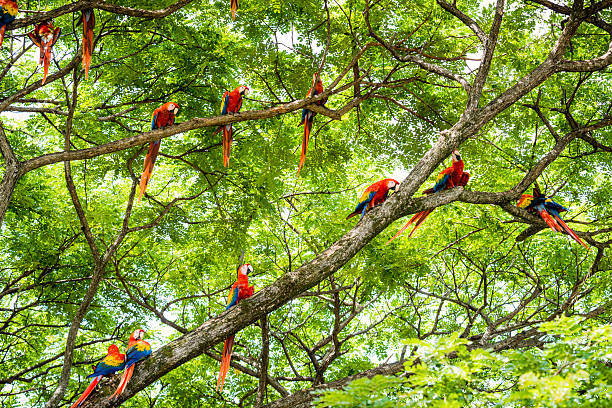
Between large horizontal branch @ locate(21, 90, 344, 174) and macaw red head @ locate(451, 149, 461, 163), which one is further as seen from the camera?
macaw red head @ locate(451, 149, 461, 163)

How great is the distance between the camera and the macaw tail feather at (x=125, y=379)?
2.92m

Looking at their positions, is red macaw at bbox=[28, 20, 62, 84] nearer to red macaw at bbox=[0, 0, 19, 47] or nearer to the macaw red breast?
red macaw at bbox=[0, 0, 19, 47]

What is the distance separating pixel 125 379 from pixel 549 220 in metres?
3.53

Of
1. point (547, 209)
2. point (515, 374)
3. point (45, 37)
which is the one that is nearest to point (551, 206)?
point (547, 209)

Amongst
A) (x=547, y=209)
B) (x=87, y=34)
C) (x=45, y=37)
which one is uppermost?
(x=45, y=37)

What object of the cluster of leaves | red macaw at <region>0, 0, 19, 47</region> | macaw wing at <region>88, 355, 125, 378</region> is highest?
red macaw at <region>0, 0, 19, 47</region>

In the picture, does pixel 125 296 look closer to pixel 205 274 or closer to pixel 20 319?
pixel 205 274

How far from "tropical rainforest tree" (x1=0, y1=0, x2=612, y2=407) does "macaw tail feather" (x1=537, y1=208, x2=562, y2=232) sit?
14 centimetres

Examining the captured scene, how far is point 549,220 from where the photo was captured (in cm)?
445

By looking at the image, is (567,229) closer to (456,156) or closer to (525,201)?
(525,201)

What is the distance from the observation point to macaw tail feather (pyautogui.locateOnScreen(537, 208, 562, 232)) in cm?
439

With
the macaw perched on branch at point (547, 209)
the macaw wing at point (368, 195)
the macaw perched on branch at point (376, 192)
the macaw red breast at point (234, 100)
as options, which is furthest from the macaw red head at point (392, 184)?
the macaw red breast at point (234, 100)

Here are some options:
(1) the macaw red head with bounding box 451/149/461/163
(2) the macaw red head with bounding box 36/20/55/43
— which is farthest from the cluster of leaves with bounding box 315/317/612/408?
(2) the macaw red head with bounding box 36/20/55/43

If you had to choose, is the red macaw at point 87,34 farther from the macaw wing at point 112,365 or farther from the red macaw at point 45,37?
the macaw wing at point 112,365
